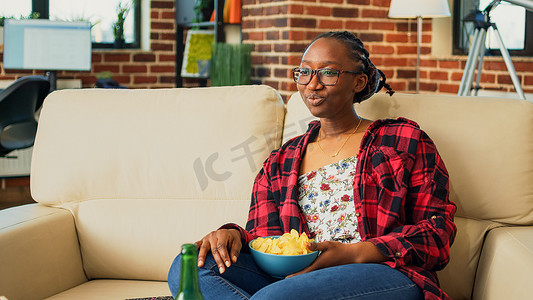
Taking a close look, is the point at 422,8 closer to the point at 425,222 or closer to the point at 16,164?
the point at 425,222

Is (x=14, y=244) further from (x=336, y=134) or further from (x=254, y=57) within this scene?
(x=254, y=57)

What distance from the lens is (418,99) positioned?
1.89 meters

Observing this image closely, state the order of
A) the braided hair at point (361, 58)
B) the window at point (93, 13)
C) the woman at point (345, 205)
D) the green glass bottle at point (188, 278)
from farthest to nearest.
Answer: the window at point (93, 13)
the braided hair at point (361, 58)
the woman at point (345, 205)
the green glass bottle at point (188, 278)

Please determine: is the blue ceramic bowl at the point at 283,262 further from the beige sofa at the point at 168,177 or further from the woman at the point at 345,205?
the beige sofa at the point at 168,177

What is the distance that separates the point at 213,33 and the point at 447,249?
11.1 ft

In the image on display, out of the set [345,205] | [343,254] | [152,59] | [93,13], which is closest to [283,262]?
[343,254]

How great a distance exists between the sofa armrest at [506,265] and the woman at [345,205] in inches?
5.9

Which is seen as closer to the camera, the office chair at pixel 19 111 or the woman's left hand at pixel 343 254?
the woman's left hand at pixel 343 254

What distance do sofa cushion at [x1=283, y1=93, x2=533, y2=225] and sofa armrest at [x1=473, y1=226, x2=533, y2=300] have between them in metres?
0.08

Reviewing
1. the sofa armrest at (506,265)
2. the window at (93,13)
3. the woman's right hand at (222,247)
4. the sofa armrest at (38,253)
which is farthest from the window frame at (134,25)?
the sofa armrest at (506,265)

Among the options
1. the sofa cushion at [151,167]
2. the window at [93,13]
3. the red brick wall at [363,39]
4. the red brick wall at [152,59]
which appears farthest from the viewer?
the red brick wall at [152,59]

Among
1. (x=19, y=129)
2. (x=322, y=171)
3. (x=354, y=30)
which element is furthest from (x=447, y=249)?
(x=19, y=129)

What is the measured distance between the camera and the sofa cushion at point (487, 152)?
176 cm

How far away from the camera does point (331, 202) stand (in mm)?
1686
